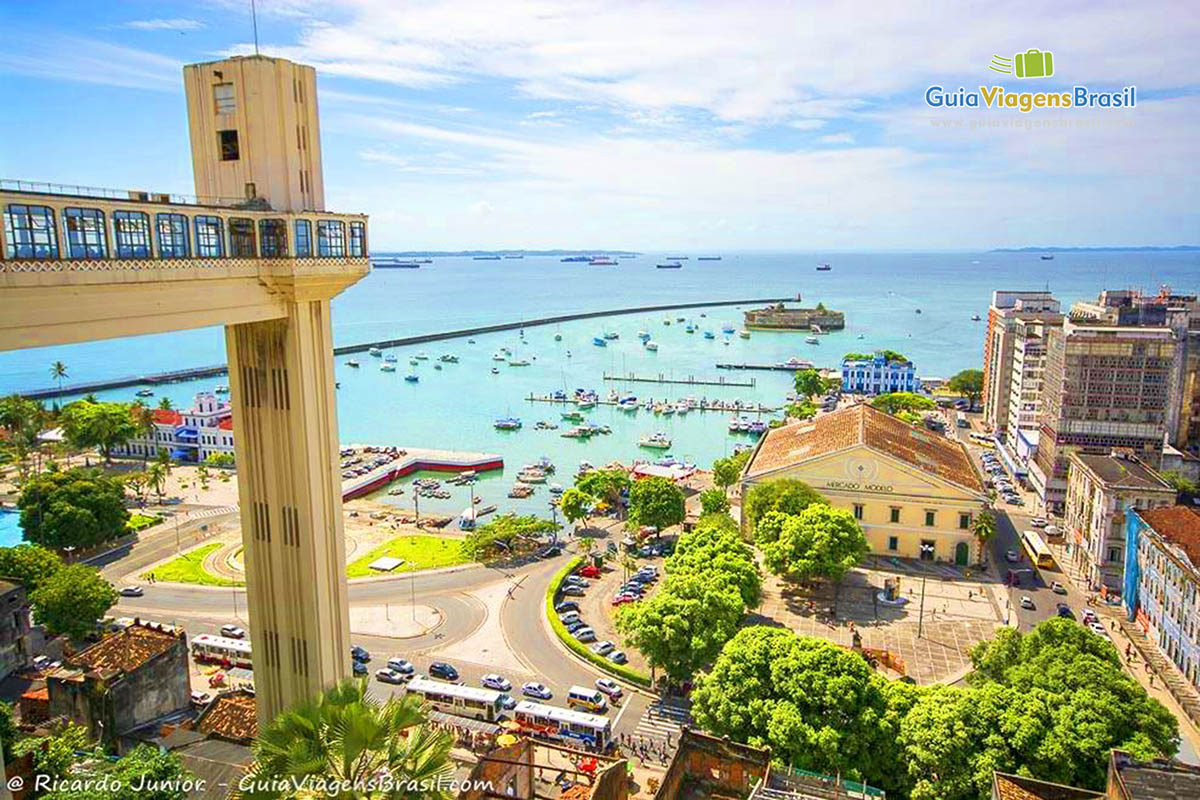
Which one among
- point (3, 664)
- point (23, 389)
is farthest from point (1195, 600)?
point (23, 389)

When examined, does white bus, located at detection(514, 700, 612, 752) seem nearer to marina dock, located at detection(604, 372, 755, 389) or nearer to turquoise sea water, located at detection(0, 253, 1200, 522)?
turquoise sea water, located at detection(0, 253, 1200, 522)

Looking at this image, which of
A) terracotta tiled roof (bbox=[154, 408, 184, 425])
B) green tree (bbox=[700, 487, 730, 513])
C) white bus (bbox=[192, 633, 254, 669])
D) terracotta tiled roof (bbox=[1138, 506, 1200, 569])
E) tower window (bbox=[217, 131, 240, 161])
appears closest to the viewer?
tower window (bbox=[217, 131, 240, 161])

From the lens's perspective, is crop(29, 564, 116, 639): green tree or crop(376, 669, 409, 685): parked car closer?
crop(376, 669, 409, 685): parked car

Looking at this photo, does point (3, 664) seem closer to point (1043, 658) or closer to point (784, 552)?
point (784, 552)

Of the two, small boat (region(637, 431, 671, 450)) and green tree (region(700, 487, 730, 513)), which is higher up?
green tree (region(700, 487, 730, 513))

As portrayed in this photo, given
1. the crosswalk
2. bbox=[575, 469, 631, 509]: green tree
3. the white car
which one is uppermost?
bbox=[575, 469, 631, 509]: green tree

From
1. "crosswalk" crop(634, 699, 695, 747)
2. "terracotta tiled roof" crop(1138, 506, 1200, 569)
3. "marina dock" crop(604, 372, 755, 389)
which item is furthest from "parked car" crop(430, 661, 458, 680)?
"marina dock" crop(604, 372, 755, 389)

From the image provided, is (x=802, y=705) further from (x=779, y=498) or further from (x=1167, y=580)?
(x=779, y=498)
